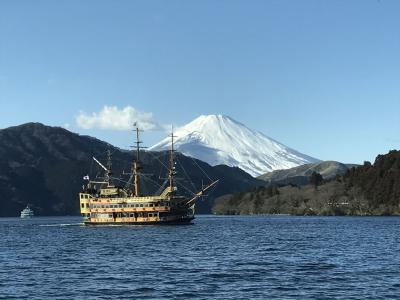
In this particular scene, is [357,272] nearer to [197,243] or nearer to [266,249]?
[266,249]

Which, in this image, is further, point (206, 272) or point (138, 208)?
point (138, 208)

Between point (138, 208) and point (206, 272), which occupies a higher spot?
point (138, 208)

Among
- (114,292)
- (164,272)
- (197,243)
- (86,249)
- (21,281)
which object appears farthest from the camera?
(197,243)

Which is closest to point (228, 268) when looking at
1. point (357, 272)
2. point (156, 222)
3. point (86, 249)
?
point (357, 272)

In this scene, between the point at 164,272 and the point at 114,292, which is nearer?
the point at 114,292

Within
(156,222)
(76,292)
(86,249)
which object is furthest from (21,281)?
(156,222)

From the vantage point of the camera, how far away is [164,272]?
63.6 meters

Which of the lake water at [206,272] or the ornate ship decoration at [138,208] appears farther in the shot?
the ornate ship decoration at [138,208]

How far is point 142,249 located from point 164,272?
28567mm

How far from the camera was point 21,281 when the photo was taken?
59.4 metres

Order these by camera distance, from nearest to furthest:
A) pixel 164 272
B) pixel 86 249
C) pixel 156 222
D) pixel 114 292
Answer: pixel 114 292
pixel 164 272
pixel 86 249
pixel 156 222

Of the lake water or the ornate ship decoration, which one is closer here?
the lake water

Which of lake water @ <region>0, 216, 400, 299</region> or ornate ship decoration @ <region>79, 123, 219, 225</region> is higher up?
ornate ship decoration @ <region>79, 123, 219, 225</region>

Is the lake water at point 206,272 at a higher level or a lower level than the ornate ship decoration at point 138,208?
lower
